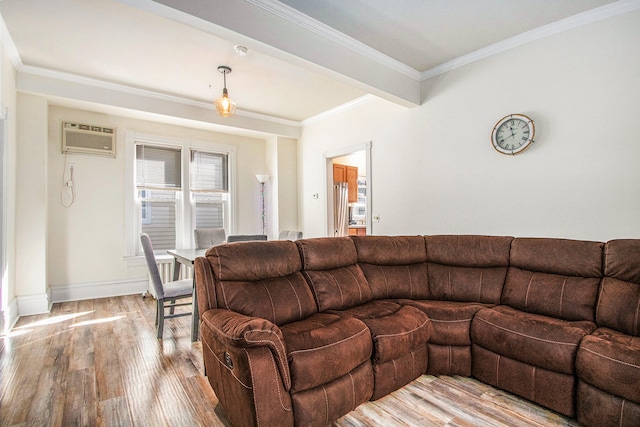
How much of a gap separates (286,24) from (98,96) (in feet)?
9.42

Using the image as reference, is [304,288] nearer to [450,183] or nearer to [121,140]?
[450,183]

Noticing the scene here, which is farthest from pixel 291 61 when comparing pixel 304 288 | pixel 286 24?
pixel 304 288

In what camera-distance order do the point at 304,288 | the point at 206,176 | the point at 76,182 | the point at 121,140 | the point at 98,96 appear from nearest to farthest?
1. the point at 304,288
2. the point at 98,96
3. the point at 76,182
4. the point at 121,140
5. the point at 206,176

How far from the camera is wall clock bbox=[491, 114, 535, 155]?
3.00m

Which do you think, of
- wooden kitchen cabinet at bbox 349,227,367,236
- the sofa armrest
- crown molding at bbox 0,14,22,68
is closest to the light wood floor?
the sofa armrest

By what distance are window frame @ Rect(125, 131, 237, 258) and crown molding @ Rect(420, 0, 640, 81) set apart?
12.0 feet

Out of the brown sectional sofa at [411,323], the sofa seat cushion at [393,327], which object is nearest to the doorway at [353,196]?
the brown sectional sofa at [411,323]

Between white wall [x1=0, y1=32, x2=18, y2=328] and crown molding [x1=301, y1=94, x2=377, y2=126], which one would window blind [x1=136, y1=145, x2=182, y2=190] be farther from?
crown molding [x1=301, y1=94, x2=377, y2=126]

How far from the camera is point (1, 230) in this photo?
313cm

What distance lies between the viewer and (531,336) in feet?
6.56

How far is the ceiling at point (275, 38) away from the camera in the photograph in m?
2.52

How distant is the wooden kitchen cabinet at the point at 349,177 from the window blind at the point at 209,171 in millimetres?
1990

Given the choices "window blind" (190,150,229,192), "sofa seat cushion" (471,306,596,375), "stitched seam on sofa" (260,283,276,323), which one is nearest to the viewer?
"sofa seat cushion" (471,306,596,375)

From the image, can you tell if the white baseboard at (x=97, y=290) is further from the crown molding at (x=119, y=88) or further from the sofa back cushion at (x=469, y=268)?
the sofa back cushion at (x=469, y=268)
